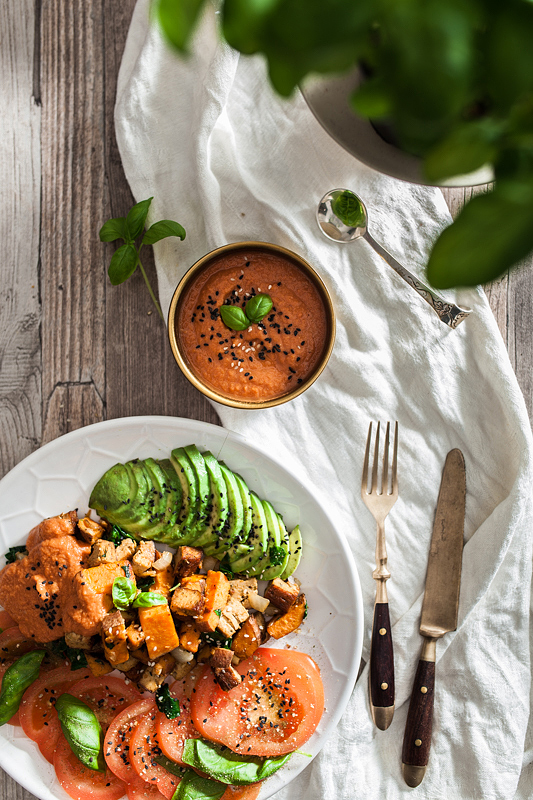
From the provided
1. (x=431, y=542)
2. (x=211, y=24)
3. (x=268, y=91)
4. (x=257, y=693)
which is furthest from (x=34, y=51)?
(x=257, y=693)

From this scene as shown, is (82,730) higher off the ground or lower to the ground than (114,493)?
lower

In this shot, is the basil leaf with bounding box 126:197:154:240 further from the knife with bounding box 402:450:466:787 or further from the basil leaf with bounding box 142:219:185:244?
the knife with bounding box 402:450:466:787

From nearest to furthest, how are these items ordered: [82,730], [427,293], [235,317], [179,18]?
[179,18] → [235,317] → [82,730] → [427,293]

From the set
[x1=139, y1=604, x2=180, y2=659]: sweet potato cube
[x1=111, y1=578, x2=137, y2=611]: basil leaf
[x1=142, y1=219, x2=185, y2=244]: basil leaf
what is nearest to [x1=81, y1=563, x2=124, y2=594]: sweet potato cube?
[x1=111, y1=578, x2=137, y2=611]: basil leaf

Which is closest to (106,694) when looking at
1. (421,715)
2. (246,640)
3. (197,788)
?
(197,788)

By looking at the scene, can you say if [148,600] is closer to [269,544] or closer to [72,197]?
[269,544]

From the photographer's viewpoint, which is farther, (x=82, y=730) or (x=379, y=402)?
(x=379, y=402)

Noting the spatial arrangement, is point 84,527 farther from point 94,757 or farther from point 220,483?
point 94,757
